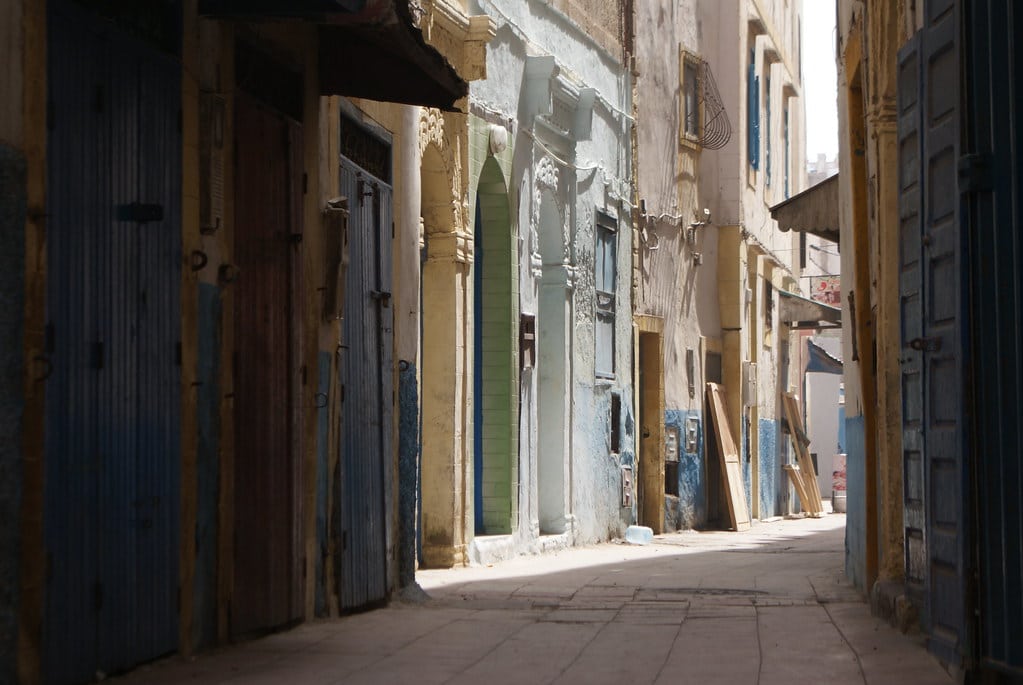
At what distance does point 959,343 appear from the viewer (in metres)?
5.93

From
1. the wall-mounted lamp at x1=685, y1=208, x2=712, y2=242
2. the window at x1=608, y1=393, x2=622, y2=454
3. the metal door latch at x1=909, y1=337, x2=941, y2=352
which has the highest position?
the wall-mounted lamp at x1=685, y1=208, x2=712, y2=242

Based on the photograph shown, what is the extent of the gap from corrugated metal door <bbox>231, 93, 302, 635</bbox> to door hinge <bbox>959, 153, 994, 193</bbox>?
364 centimetres

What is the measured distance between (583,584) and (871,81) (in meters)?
4.46

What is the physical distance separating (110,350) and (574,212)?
11223 mm

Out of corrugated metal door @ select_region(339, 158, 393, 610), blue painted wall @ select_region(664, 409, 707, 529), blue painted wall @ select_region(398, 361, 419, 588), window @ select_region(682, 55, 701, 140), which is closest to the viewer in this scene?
corrugated metal door @ select_region(339, 158, 393, 610)

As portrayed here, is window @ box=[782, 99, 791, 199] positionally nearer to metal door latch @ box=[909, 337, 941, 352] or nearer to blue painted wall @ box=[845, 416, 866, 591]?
blue painted wall @ box=[845, 416, 866, 591]

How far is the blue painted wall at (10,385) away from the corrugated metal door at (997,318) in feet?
11.3

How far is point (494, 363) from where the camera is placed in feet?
50.0

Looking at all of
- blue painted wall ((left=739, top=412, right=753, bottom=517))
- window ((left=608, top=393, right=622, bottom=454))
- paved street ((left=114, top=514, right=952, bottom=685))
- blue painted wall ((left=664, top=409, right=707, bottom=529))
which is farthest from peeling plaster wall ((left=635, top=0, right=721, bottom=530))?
paved street ((left=114, top=514, right=952, bottom=685))

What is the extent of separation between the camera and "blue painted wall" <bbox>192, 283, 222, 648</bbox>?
288 inches

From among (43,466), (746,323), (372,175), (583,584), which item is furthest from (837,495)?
(43,466)

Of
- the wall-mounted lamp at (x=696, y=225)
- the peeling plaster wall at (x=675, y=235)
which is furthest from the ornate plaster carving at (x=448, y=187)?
the wall-mounted lamp at (x=696, y=225)

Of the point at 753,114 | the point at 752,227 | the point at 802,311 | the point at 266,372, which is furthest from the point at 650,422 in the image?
the point at 266,372

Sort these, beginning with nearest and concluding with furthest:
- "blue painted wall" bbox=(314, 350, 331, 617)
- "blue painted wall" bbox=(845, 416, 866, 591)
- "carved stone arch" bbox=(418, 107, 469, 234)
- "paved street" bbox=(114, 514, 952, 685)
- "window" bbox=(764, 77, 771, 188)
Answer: "paved street" bbox=(114, 514, 952, 685) < "blue painted wall" bbox=(314, 350, 331, 617) < "blue painted wall" bbox=(845, 416, 866, 591) < "carved stone arch" bbox=(418, 107, 469, 234) < "window" bbox=(764, 77, 771, 188)
